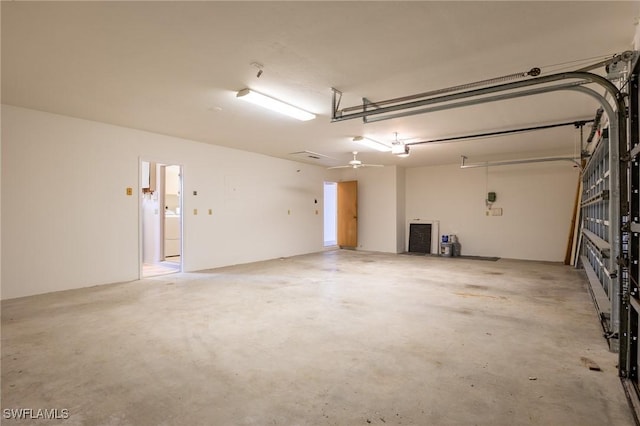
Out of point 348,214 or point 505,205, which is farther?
point 348,214

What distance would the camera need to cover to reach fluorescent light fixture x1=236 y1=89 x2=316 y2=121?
12.4ft

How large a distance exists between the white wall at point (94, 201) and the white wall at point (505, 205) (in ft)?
16.9

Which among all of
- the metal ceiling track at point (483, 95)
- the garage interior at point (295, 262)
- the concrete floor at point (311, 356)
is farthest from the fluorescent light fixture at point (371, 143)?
the concrete floor at point (311, 356)

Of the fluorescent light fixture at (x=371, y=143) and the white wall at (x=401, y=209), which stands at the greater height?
the fluorescent light fixture at (x=371, y=143)

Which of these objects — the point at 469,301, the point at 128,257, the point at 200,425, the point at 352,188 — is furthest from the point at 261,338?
the point at 352,188

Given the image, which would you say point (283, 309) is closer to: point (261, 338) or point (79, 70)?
point (261, 338)

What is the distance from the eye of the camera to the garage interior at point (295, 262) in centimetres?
219

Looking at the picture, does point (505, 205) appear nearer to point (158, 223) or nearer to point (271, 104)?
point (271, 104)

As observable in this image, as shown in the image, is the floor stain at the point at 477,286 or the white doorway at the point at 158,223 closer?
the floor stain at the point at 477,286

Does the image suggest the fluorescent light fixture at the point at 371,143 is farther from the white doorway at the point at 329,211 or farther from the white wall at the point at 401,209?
the white doorway at the point at 329,211

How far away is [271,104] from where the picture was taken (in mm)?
4062

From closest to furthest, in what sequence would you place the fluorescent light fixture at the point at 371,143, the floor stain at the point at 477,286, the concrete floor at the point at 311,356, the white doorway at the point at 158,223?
the concrete floor at the point at 311,356, the floor stain at the point at 477,286, the fluorescent light fixture at the point at 371,143, the white doorway at the point at 158,223

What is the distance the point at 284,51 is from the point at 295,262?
550cm

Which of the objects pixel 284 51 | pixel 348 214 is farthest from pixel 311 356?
pixel 348 214
